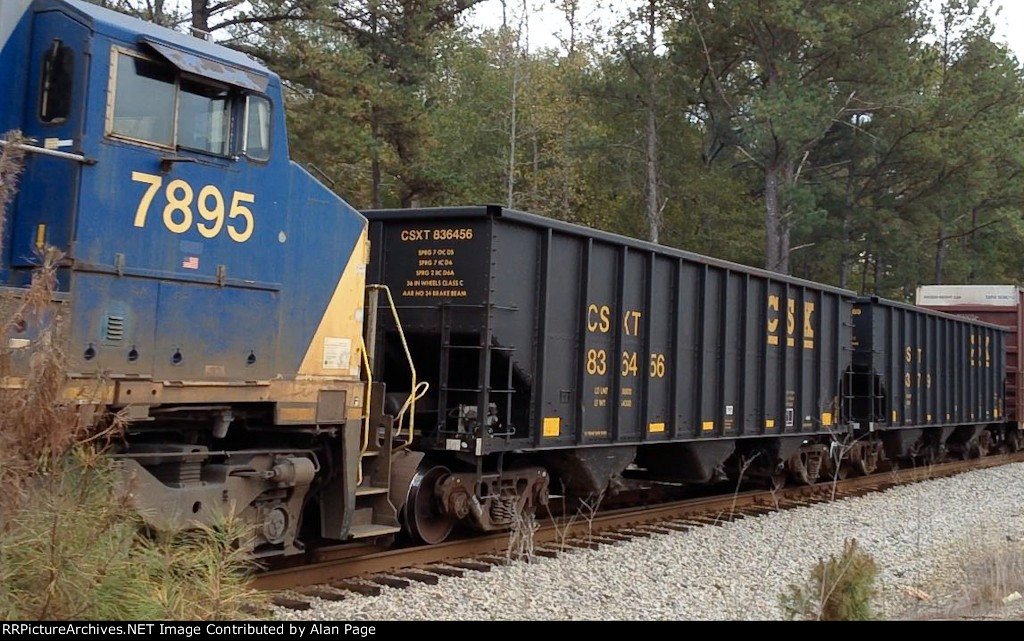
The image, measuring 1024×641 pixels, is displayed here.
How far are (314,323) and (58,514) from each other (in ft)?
9.64

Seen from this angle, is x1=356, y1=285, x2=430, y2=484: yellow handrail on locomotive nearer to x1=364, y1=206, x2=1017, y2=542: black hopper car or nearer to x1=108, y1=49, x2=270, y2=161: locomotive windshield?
x1=364, y1=206, x2=1017, y2=542: black hopper car

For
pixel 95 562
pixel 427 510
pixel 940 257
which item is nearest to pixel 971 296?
pixel 940 257

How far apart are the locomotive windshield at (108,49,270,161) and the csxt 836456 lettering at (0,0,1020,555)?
0.01m

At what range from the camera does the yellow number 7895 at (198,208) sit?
6508 mm

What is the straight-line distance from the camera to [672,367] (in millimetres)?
11719

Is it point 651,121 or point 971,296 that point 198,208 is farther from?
point 651,121

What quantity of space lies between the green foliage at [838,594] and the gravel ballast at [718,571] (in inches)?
25.5

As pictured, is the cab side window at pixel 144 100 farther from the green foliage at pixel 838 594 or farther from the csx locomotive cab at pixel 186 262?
the green foliage at pixel 838 594

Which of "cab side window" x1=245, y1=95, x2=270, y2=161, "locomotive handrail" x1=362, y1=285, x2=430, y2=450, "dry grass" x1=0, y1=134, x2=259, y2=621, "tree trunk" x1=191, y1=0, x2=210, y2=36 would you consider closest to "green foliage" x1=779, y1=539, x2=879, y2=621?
"dry grass" x1=0, y1=134, x2=259, y2=621

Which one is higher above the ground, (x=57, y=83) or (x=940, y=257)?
(x=940, y=257)

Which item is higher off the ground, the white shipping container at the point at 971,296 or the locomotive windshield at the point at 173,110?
the white shipping container at the point at 971,296

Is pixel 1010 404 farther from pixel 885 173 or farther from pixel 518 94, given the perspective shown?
pixel 518 94

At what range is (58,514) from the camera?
5.07 meters

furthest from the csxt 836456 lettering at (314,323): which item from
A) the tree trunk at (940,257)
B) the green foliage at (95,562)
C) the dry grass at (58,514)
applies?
the tree trunk at (940,257)
